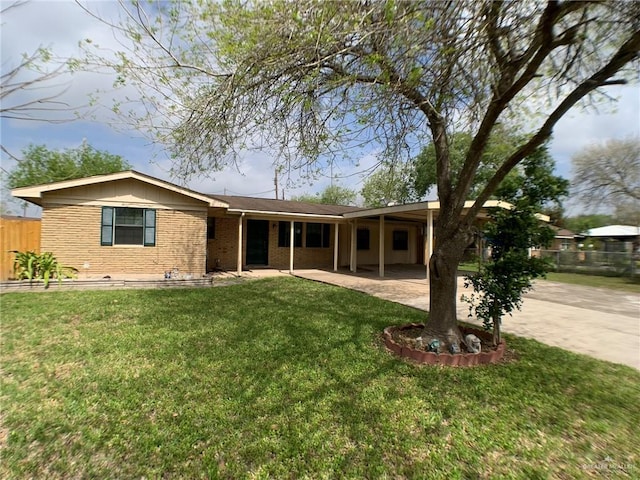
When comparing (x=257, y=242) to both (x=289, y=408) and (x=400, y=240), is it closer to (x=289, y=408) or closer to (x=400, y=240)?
(x=400, y=240)

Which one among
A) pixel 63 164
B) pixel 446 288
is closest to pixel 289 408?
pixel 446 288

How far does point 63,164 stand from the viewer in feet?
80.7

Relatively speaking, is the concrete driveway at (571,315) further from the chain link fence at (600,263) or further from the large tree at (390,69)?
the chain link fence at (600,263)

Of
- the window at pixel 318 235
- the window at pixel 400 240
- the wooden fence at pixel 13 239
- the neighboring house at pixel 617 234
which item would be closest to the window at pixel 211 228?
the window at pixel 318 235

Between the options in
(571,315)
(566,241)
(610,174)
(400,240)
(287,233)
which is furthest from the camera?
(566,241)

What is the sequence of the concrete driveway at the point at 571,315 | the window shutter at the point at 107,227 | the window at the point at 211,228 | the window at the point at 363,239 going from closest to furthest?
the concrete driveway at the point at 571,315
the window shutter at the point at 107,227
the window at the point at 211,228
the window at the point at 363,239

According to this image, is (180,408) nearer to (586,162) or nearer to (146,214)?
(146,214)

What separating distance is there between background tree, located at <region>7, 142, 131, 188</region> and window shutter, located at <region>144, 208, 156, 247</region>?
17037 millimetres

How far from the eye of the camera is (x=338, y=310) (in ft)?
23.0

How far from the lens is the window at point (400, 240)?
62.4ft

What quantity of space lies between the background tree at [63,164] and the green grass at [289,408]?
2430 centimetres

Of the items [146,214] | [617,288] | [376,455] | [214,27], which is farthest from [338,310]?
[617,288]

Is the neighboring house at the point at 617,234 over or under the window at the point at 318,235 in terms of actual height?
over

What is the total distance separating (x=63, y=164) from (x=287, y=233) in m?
21.4
